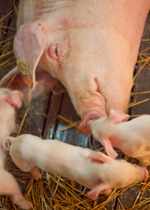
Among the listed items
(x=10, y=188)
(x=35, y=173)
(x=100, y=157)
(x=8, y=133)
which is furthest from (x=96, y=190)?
(x=8, y=133)

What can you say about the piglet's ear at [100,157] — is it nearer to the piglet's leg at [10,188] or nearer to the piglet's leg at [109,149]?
the piglet's leg at [109,149]

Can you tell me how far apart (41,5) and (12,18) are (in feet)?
3.43

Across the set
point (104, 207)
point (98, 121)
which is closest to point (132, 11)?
point (98, 121)

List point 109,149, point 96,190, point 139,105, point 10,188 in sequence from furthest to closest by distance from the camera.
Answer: point 139,105
point 10,188
point 109,149
point 96,190

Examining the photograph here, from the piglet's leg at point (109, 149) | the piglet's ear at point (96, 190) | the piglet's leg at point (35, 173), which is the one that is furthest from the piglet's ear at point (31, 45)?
the piglet's ear at point (96, 190)

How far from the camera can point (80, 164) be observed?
1.46m

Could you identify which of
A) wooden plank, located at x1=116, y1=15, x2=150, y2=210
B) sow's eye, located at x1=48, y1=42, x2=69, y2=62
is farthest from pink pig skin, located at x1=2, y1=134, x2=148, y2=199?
sow's eye, located at x1=48, y1=42, x2=69, y2=62

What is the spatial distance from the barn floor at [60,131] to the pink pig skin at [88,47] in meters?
0.48

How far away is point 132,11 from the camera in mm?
2061

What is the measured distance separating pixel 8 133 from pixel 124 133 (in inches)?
41.3

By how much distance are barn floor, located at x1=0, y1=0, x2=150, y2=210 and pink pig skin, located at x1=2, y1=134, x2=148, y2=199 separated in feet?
1.51

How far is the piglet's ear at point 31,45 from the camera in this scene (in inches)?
73.3

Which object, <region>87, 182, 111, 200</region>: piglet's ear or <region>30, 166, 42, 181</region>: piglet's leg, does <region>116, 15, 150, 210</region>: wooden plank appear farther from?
<region>87, 182, 111, 200</region>: piglet's ear

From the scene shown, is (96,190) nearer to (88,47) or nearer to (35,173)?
(35,173)
